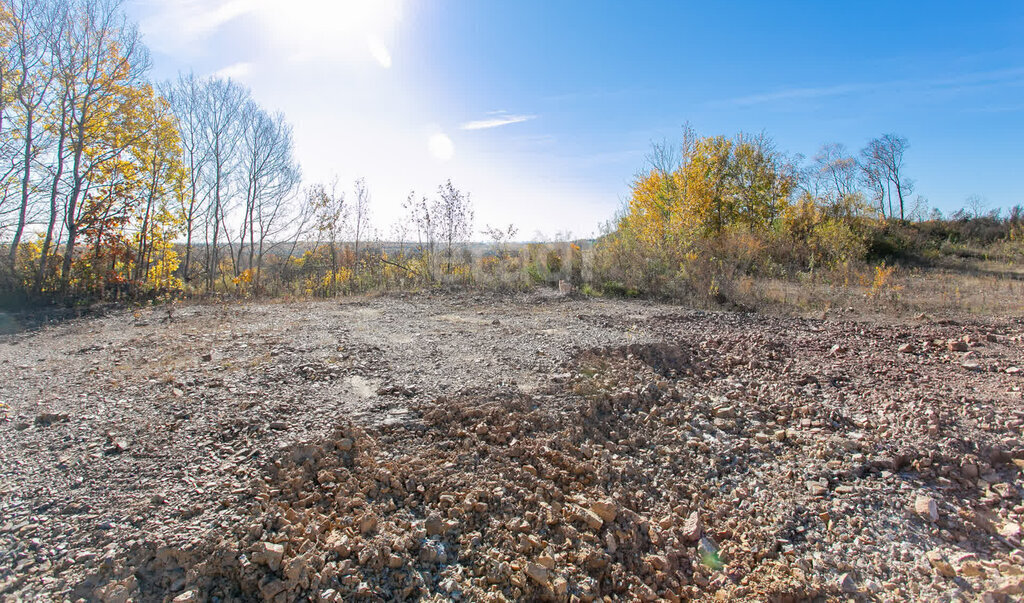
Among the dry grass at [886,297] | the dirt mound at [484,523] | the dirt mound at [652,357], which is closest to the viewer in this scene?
the dirt mound at [484,523]

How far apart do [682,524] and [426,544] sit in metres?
1.26

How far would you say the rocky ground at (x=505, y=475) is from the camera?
5.88ft

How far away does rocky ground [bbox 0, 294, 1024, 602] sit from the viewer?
179 cm

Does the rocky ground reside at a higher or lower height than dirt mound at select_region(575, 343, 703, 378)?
lower

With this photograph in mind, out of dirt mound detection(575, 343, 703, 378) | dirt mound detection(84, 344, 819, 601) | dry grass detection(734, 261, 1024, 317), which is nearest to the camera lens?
dirt mound detection(84, 344, 819, 601)

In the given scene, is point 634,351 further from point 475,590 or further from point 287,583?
point 287,583

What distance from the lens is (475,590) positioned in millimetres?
1760

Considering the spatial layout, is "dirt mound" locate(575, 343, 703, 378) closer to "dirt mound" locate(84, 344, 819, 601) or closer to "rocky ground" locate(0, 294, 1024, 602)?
"rocky ground" locate(0, 294, 1024, 602)

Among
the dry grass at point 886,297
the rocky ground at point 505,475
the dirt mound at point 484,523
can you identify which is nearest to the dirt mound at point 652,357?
the rocky ground at point 505,475

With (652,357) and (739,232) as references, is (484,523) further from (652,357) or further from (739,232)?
(739,232)

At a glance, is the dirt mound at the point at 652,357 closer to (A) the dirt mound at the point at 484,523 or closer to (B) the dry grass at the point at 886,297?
(A) the dirt mound at the point at 484,523

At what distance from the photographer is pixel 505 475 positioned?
7.97 ft

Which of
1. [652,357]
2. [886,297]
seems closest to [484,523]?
[652,357]

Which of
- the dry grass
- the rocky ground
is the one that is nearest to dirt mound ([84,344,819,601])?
the rocky ground
